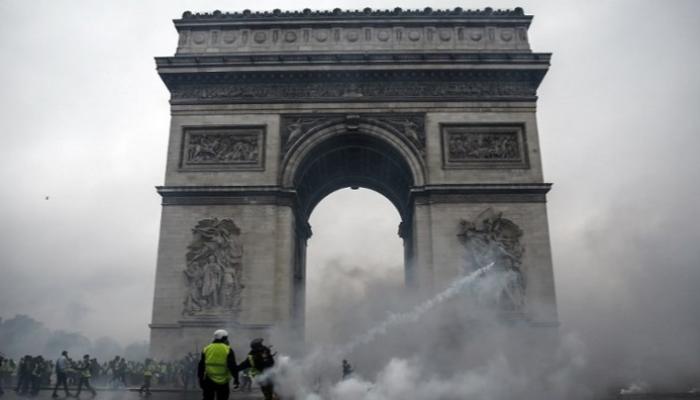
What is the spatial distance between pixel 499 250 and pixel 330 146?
334 inches

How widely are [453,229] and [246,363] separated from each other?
16.1 metres

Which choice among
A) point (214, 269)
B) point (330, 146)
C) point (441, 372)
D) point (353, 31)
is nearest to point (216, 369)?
point (441, 372)

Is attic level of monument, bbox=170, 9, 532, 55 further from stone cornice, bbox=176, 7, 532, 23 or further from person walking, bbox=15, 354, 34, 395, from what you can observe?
person walking, bbox=15, 354, 34, 395

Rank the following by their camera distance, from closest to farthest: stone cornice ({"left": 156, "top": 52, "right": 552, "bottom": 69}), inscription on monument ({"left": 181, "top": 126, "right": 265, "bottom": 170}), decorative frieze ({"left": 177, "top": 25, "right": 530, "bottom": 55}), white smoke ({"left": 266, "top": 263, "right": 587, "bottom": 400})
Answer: white smoke ({"left": 266, "top": 263, "right": 587, "bottom": 400}) < inscription on monument ({"left": 181, "top": 126, "right": 265, "bottom": 170}) < stone cornice ({"left": 156, "top": 52, "right": 552, "bottom": 69}) < decorative frieze ({"left": 177, "top": 25, "right": 530, "bottom": 55})

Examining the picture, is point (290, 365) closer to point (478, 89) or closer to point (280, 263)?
point (280, 263)

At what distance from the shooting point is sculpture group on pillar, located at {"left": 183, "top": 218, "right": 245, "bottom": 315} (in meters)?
23.6

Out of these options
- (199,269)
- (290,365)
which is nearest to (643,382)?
(290,365)

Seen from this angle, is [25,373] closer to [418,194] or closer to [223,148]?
[223,148]

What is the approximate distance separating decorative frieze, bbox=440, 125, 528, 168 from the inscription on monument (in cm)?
787

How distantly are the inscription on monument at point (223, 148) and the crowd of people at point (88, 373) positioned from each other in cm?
787

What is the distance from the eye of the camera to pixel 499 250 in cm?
2373

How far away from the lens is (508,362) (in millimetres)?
19234

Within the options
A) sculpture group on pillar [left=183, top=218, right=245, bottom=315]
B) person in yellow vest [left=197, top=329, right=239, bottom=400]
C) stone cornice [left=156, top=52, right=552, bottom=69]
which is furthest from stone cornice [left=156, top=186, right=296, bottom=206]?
person in yellow vest [left=197, top=329, right=239, bottom=400]

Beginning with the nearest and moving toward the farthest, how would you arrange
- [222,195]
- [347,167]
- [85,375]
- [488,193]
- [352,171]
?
[85,375]
[488,193]
[222,195]
[347,167]
[352,171]
